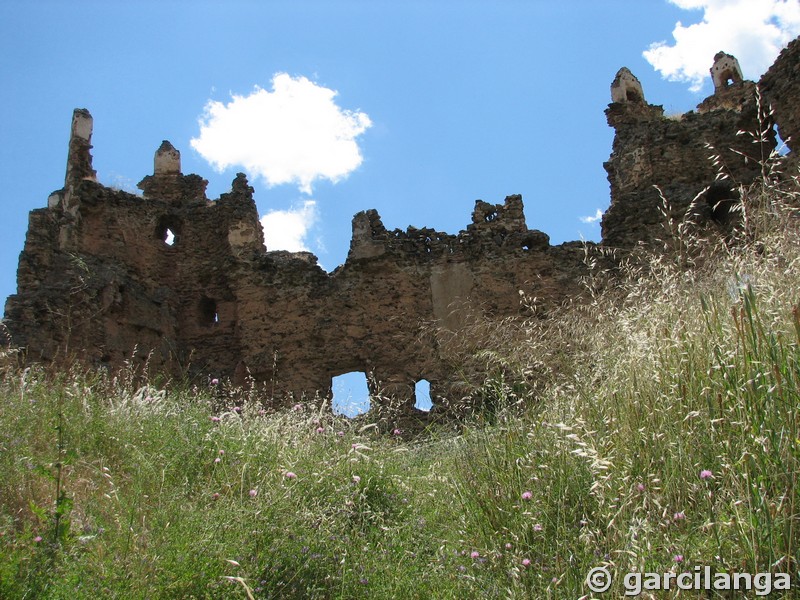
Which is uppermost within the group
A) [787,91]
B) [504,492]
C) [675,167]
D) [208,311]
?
[787,91]

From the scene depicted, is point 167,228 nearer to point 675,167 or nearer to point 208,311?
point 208,311

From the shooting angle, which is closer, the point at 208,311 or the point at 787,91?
the point at 787,91

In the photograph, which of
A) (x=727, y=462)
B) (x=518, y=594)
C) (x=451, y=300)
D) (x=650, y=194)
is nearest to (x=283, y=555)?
(x=518, y=594)

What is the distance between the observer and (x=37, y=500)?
4.16 meters

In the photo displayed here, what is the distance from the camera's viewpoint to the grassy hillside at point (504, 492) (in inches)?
124

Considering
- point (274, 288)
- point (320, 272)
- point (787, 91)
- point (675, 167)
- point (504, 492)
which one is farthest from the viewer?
point (675, 167)

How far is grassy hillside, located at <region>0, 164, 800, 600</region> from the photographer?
316 cm

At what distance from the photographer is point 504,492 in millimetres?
4043

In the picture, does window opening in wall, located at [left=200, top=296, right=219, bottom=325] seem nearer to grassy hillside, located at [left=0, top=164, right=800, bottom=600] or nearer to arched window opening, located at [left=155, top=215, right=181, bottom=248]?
arched window opening, located at [left=155, top=215, right=181, bottom=248]

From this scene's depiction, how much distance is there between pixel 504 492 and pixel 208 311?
10.4 m

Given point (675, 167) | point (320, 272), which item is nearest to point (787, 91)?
point (675, 167)

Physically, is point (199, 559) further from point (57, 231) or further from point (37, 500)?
point (57, 231)

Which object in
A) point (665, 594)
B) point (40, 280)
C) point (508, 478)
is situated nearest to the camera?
point (665, 594)

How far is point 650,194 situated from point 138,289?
29.5 ft
